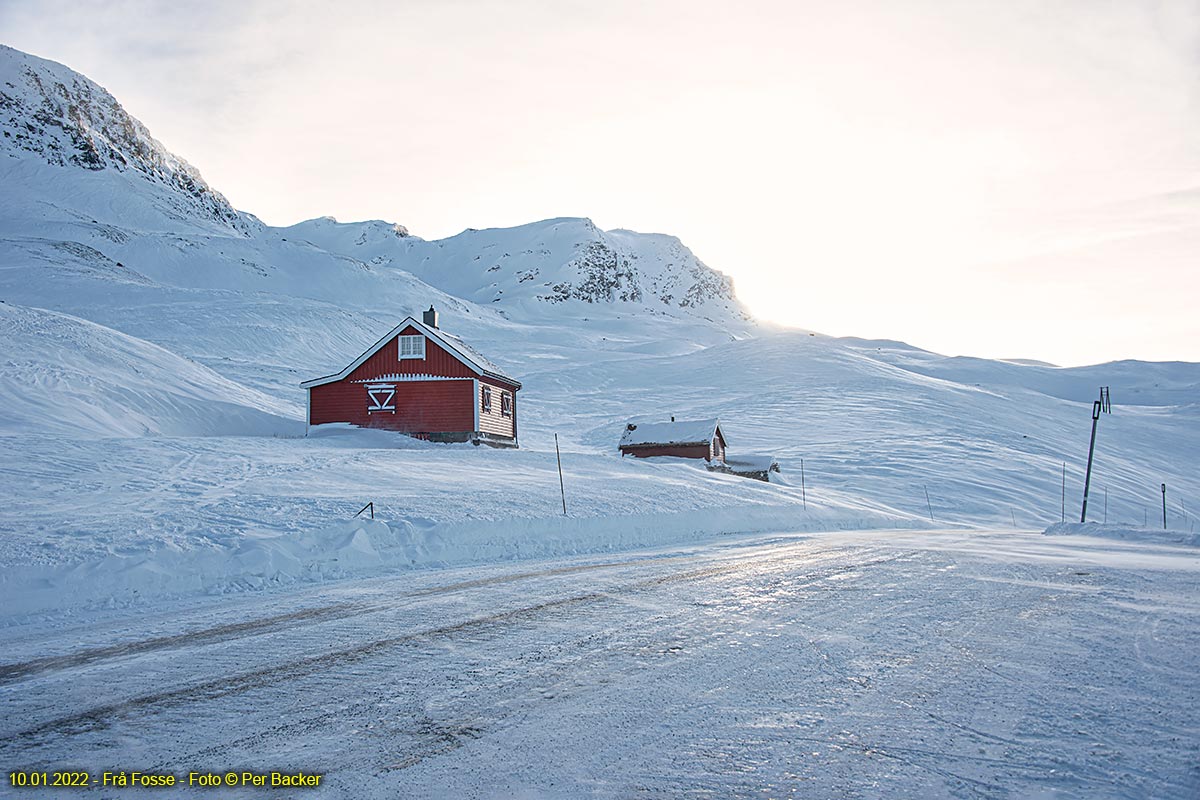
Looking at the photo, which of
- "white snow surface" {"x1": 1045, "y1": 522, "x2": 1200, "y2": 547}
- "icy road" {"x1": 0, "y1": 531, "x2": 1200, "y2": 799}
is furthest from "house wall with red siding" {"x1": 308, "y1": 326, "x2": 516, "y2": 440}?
"icy road" {"x1": 0, "y1": 531, "x2": 1200, "y2": 799}

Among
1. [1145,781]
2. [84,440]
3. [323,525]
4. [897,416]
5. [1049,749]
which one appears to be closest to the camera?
[1145,781]

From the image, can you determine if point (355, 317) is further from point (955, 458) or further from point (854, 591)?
point (854, 591)

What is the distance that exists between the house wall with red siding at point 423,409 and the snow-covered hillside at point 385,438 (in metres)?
1.84

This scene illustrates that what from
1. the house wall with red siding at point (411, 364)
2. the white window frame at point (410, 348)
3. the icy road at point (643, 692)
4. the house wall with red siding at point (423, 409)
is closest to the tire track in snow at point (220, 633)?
the icy road at point (643, 692)

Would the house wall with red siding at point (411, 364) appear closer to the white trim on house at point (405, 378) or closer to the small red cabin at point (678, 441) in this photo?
the white trim on house at point (405, 378)

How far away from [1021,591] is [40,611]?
1155 centimetres

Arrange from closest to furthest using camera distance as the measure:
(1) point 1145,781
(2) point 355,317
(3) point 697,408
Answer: (1) point 1145,781
(3) point 697,408
(2) point 355,317

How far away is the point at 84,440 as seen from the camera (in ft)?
78.7

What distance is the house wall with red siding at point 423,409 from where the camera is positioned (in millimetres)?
37250

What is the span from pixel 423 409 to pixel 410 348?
2935 mm

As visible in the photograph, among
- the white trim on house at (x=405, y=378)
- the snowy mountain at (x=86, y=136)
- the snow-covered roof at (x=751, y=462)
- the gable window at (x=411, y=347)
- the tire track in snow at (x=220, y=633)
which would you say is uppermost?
the snowy mountain at (x=86, y=136)

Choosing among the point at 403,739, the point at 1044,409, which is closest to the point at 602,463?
the point at 403,739

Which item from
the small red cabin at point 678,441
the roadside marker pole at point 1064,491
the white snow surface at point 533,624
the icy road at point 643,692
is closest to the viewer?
the icy road at point 643,692

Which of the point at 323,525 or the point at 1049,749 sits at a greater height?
the point at 1049,749
